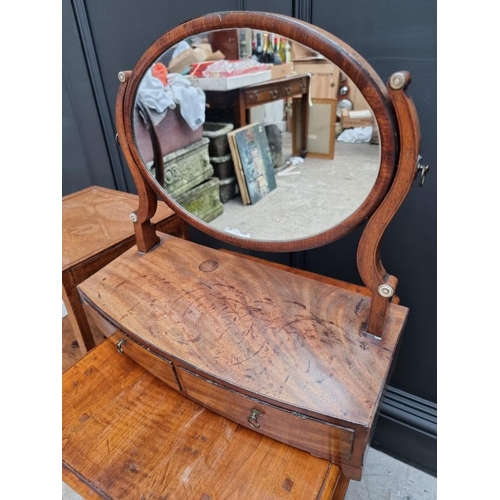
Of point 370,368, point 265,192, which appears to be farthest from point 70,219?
point 370,368

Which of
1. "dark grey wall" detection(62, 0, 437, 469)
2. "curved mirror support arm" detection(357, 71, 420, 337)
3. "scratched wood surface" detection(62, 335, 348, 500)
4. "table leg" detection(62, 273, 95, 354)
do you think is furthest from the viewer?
"table leg" detection(62, 273, 95, 354)

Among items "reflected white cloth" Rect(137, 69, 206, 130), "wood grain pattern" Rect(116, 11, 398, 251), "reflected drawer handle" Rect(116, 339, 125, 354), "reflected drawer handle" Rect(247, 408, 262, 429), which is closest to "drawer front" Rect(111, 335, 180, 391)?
"reflected drawer handle" Rect(116, 339, 125, 354)

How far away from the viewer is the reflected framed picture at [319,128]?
59 cm

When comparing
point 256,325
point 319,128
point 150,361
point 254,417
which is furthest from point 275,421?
point 319,128

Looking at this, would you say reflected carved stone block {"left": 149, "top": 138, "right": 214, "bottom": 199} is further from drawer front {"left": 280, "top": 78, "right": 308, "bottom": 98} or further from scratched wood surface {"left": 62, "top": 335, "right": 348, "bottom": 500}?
scratched wood surface {"left": 62, "top": 335, "right": 348, "bottom": 500}

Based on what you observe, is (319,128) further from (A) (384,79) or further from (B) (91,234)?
(B) (91,234)

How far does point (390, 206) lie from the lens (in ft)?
1.69

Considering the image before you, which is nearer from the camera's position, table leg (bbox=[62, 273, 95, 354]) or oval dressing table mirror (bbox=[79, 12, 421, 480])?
oval dressing table mirror (bbox=[79, 12, 421, 480])

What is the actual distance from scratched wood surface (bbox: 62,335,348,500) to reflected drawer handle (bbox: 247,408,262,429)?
4cm

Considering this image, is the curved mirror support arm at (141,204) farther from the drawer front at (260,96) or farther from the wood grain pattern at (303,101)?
the drawer front at (260,96)

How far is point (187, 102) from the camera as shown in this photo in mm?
724

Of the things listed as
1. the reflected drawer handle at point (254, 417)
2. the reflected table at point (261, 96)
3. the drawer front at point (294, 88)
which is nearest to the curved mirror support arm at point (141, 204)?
the reflected table at point (261, 96)

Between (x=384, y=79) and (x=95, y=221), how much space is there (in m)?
0.87

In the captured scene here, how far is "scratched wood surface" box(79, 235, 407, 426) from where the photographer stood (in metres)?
0.53
